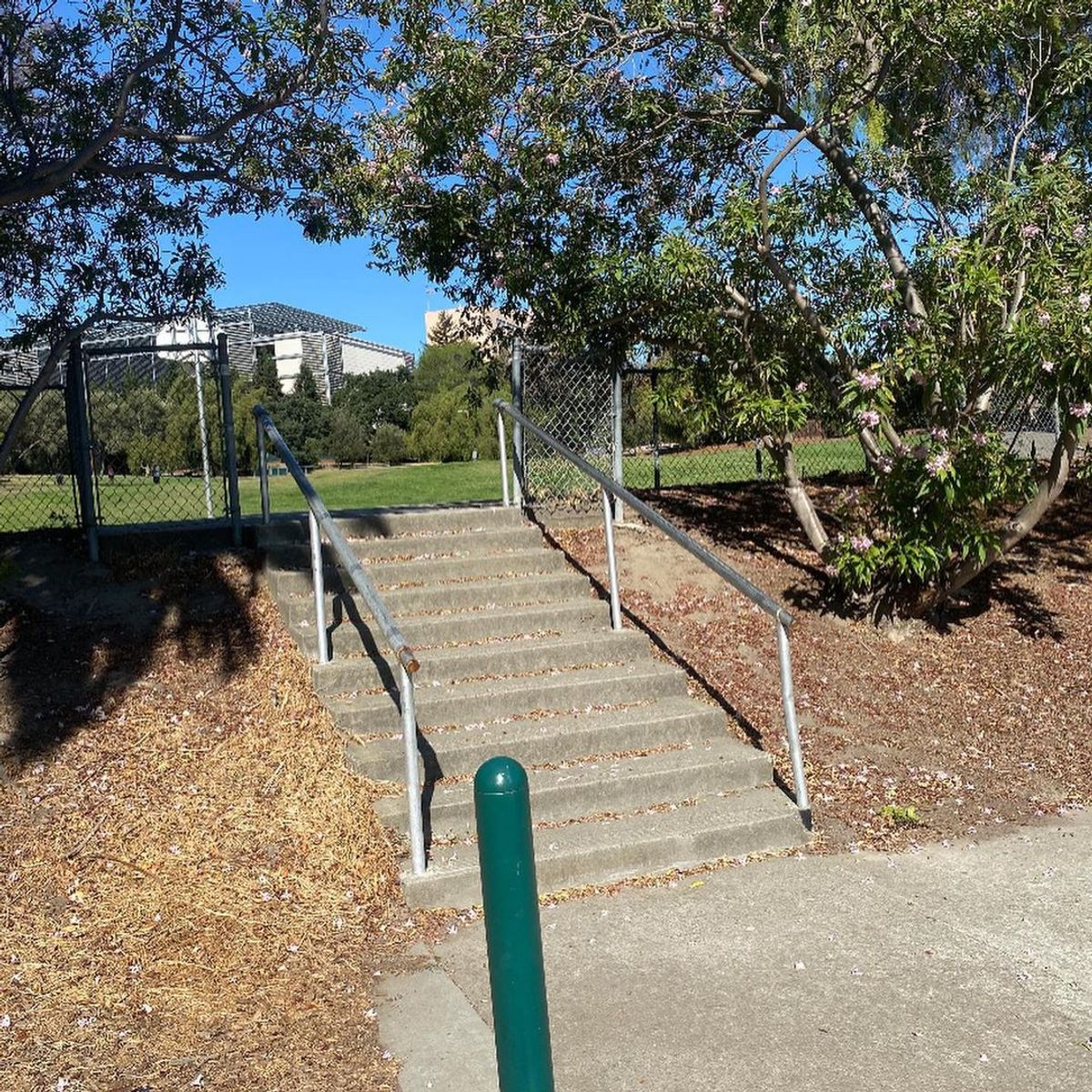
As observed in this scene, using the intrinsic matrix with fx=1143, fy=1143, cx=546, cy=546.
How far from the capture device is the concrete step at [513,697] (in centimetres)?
598

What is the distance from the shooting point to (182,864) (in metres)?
4.91

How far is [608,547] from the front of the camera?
7.29 metres

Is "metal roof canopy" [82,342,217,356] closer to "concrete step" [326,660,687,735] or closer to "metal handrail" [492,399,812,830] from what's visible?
"metal handrail" [492,399,812,830]

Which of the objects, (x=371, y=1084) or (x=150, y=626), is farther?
(x=150, y=626)

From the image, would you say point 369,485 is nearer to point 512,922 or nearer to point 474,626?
point 474,626

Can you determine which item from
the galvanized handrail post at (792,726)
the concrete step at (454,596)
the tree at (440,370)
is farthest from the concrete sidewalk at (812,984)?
the tree at (440,370)

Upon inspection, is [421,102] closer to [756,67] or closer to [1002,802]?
[756,67]

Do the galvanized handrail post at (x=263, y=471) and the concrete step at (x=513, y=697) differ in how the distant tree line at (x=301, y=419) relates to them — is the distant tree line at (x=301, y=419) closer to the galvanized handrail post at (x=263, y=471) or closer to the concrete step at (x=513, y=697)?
the galvanized handrail post at (x=263, y=471)

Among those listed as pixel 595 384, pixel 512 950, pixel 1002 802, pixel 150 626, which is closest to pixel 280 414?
pixel 595 384

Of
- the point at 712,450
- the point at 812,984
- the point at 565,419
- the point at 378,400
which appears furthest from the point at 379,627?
the point at 378,400

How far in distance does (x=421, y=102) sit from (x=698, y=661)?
14.1 ft

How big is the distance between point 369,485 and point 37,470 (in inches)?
444

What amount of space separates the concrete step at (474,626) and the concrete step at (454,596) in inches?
3.4

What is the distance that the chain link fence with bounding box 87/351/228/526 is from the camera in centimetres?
804
